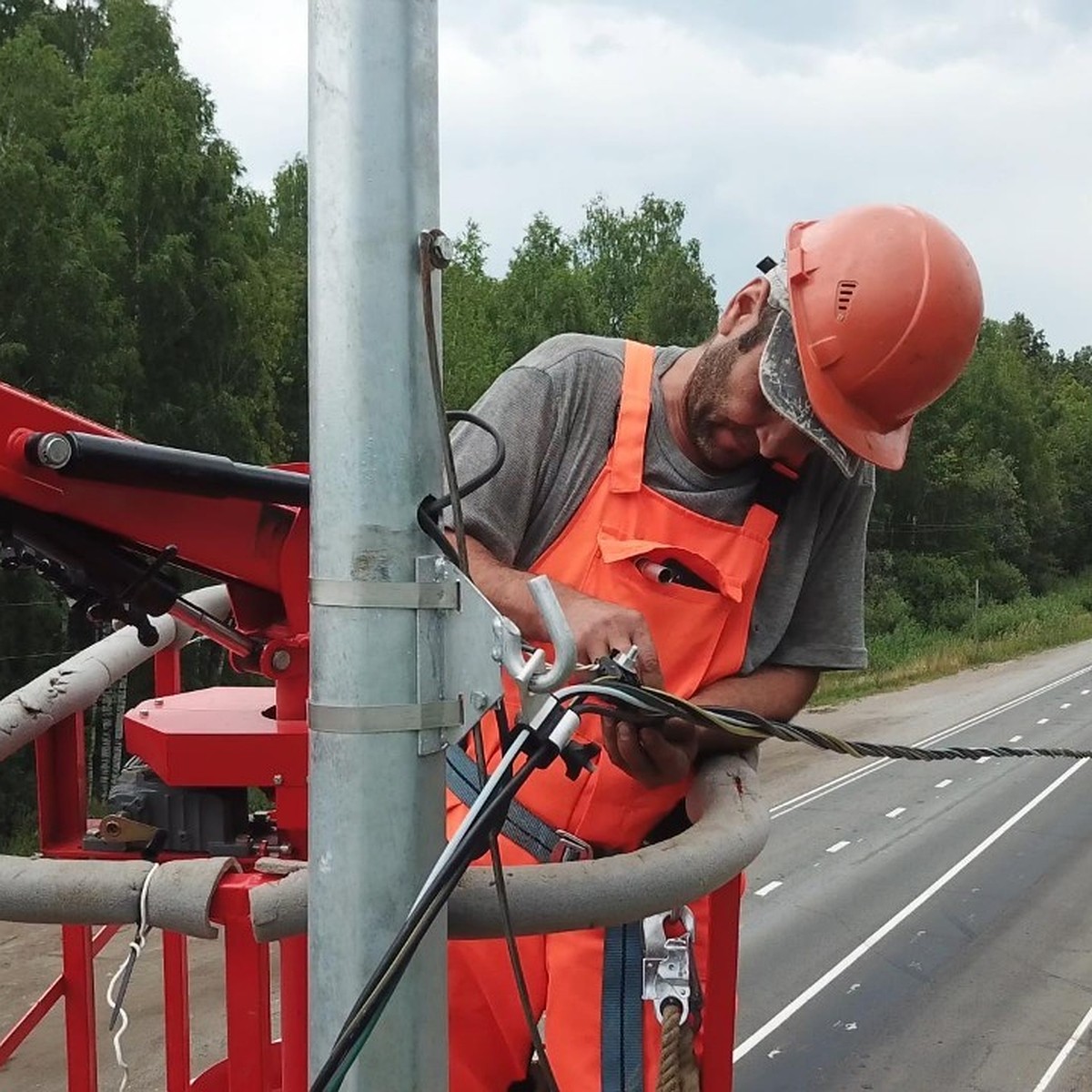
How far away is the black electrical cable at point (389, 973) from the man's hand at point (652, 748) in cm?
86

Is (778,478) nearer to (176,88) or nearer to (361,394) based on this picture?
(361,394)

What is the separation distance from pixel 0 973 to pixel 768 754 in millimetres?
11630

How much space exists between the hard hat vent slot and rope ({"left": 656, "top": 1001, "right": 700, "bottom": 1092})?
1.28m

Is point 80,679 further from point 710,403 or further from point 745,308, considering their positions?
point 745,308

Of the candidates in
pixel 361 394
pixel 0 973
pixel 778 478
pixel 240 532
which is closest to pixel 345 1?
pixel 361 394

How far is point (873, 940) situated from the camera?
10.8m

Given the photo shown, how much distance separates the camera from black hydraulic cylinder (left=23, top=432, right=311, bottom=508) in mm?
1768

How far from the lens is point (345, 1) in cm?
117

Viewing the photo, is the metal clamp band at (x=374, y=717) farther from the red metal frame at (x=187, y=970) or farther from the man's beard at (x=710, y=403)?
the man's beard at (x=710, y=403)

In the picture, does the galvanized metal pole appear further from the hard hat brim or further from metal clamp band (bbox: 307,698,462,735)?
the hard hat brim

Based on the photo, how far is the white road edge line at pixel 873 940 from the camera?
8.91m

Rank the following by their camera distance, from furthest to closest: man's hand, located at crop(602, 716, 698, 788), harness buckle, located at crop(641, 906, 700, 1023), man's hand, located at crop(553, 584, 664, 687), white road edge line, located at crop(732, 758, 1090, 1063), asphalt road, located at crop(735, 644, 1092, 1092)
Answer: white road edge line, located at crop(732, 758, 1090, 1063) < asphalt road, located at crop(735, 644, 1092, 1092) < harness buckle, located at crop(641, 906, 700, 1023) < man's hand, located at crop(602, 716, 698, 788) < man's hand, located at crop(553, 584, 664, 687)

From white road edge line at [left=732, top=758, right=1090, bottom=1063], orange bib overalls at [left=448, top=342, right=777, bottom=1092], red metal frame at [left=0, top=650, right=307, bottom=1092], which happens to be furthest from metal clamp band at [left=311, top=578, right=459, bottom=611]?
white road edge line at [left=732, top=758, right=1090, bottom=1063]

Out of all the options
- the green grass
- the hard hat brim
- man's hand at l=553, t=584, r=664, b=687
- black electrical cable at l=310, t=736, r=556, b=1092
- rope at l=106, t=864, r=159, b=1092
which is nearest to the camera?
black electrical cable at l=310, t=736, r=556, b=1092
